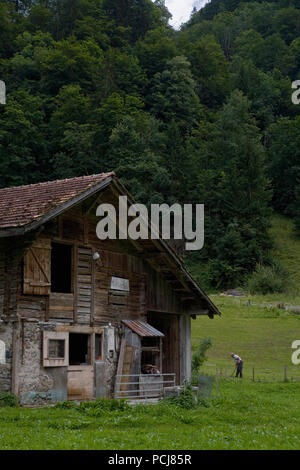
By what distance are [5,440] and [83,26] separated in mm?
115595

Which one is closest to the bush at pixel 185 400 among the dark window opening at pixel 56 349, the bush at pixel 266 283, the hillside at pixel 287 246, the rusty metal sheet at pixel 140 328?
the rusty metal sheet at pixel 140 328

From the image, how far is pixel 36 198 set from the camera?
21062 mm

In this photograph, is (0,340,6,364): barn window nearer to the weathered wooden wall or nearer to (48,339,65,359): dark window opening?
the weathered wooden wall

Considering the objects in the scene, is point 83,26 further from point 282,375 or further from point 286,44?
point 282,375

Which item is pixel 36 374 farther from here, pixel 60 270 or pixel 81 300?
pixel 60 270

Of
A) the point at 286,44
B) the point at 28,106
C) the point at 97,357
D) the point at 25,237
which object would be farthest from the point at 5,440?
the point at 286,44

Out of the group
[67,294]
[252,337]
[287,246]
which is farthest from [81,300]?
[287,246]

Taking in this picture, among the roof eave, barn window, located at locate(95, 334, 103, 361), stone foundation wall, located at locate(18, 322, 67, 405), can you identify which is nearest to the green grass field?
barn window, located at locate(95, 334, 103, 361)

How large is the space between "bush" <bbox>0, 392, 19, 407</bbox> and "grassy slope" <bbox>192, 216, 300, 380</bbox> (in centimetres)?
1742

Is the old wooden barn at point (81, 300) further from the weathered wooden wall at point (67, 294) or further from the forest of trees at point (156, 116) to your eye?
the forest of trees at point (156, 116)

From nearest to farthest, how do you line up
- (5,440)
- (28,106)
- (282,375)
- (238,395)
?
(5,440), (238,395), (282,375), (28,106)

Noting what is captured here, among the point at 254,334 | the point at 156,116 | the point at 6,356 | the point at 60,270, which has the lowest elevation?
the point at 6,356

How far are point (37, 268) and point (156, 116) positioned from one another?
9384cm
